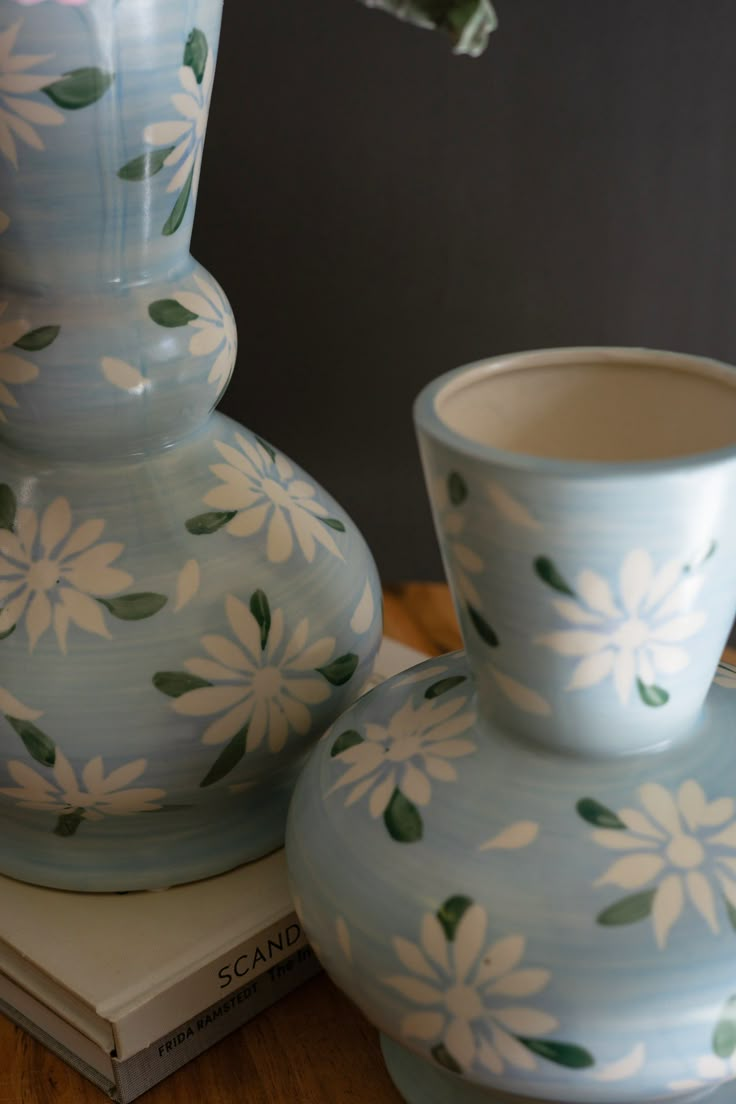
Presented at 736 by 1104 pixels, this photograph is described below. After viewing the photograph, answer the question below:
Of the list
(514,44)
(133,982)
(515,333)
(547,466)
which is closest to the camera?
(547,466)

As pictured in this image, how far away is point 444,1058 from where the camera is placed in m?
0.30

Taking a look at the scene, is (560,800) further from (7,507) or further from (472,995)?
(7,507)

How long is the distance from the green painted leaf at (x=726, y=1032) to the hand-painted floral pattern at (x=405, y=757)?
80 millimetres

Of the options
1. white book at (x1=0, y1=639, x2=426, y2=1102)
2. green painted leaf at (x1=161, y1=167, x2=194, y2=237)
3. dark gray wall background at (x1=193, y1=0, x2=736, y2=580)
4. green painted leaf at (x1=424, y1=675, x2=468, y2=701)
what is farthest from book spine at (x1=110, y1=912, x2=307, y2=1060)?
dark gray wall background at (x1=193, y1=0, x2=736, y2=580)

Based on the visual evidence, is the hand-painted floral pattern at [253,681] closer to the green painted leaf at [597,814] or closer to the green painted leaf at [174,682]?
the green painted leaf at [174,682]

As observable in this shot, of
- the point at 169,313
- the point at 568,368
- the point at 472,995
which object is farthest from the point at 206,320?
the point at 472,995

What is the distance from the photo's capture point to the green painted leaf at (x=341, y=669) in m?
0.41

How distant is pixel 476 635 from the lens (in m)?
0.32

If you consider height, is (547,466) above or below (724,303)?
above

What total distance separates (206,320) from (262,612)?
0.31 feet

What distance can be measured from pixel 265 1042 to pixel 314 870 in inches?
4.4

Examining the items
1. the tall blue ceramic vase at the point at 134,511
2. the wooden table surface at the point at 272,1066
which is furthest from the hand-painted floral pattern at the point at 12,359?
the wooden table surface at the point at 272,1066

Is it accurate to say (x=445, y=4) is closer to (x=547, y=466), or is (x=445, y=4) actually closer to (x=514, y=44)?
(x=547, y=466)

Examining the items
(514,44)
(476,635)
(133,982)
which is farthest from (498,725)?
(514,44)
